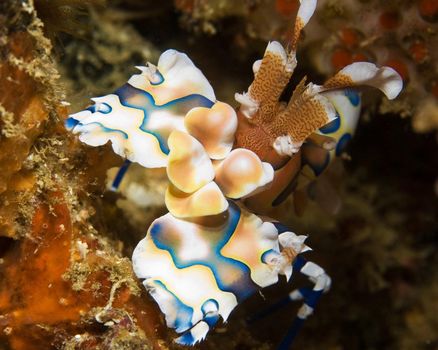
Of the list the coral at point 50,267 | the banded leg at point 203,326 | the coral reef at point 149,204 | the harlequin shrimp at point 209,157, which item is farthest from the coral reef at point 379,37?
the banded leg at point 203,326

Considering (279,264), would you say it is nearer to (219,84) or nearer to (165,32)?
(219,84)

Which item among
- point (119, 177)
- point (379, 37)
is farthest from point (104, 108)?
Result: point (379, 37)

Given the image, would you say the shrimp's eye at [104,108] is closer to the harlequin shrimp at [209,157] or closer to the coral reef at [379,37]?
the harlequin shrimp at [209,157]

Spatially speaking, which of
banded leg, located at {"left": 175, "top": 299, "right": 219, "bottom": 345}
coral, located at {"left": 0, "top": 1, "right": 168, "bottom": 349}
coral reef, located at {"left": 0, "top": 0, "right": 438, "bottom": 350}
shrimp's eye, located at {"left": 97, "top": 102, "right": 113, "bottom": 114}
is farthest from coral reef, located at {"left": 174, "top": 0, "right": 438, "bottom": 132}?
banded leg, located at {"left": 175, "top": 299, "right": 219, "bottom": 345}

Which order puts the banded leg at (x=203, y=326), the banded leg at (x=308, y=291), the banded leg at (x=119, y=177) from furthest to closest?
the banded leg at (x=119, y=177)
the banded leg at (x=308, y=291)
the banded leg at (x=203, y=326)

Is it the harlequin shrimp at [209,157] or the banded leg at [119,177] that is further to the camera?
the banded leg at [119,177]

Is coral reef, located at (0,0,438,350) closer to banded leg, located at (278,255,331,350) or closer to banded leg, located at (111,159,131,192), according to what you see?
banded leg, located at (111,159,131,192)

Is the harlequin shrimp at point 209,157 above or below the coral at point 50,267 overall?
above
